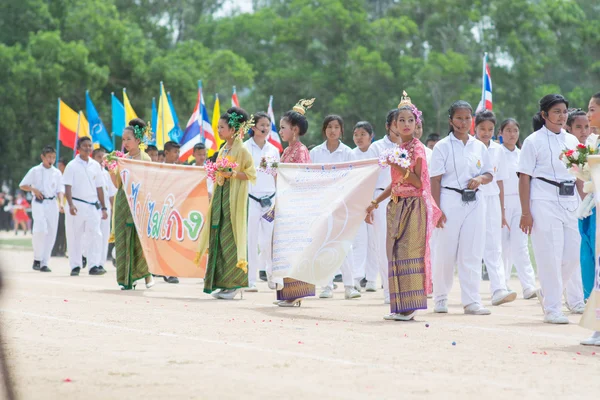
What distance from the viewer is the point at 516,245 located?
13266mm

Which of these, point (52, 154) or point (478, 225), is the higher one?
point (52, 154)

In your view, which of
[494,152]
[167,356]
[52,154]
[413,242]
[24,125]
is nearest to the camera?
[167,356]

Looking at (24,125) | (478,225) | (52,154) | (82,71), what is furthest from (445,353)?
(24,125)

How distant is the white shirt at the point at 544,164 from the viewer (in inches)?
388

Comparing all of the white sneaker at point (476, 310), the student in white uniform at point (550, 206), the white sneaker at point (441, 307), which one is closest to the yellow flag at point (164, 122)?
the white sneaker at point (441, 307)

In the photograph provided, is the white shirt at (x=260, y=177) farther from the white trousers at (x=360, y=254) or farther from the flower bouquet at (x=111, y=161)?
the flower bouquet at (x=111, y=161)

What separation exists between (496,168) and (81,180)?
814cm

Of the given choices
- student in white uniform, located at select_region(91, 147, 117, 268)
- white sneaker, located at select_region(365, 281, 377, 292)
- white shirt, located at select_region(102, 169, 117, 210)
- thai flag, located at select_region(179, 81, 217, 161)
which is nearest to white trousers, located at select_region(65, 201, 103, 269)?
student in white uniform, located at select_region(91, 147, 117, 268)

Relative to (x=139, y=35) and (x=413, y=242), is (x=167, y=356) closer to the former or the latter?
(x=413, y=242)

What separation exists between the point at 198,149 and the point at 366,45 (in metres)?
39.0

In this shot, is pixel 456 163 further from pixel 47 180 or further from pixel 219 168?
pixel 47 180

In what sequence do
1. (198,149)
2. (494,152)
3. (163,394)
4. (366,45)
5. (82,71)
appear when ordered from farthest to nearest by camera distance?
(366,45), (82,71), (198,149), (494,152), (163,394)

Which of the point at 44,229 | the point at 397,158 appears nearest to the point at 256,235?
the point at 397,158

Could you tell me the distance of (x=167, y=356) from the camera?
23.4ft
